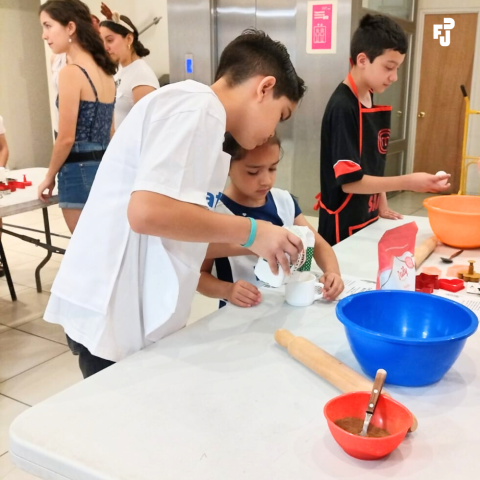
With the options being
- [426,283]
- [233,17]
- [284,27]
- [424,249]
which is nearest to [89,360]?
[426,283]

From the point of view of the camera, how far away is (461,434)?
80 centimetres

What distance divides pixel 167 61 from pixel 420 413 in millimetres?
5695

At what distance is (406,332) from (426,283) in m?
0.32

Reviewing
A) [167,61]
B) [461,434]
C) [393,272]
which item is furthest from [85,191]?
[167,61]

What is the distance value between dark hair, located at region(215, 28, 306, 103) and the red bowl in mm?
606

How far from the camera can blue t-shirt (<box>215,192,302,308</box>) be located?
1.55 m

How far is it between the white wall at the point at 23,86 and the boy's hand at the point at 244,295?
6.00 metres

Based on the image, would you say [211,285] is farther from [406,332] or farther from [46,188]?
[46,188]

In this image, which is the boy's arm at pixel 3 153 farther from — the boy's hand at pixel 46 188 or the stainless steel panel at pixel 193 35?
the stainless steel panel at pixel 193 35

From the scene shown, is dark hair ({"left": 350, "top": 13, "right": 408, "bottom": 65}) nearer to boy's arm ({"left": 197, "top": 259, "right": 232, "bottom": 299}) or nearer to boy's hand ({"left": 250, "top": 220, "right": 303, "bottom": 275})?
boy's arm ({"left": 197, "top": 259, "right": 232, "bottom": 299})

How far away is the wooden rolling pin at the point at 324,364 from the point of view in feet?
2.91

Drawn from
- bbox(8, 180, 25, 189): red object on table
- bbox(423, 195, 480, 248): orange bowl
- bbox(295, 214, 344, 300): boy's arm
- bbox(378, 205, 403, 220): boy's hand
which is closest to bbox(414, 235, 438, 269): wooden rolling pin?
bbox(423, 195, 480, 248): orange bowl

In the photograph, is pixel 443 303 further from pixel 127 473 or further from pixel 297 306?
pixel 127 473

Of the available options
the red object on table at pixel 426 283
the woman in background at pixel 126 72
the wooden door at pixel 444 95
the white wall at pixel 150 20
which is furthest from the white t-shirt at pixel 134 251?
the wooden door at pixel 444 95
